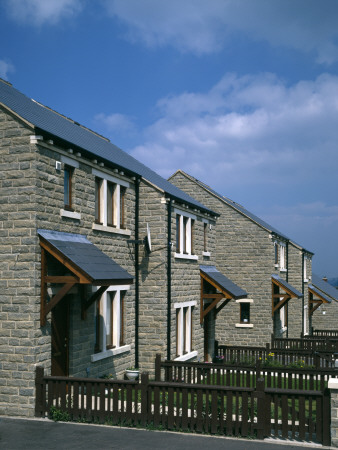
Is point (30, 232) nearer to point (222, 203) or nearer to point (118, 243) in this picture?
point (118, 243)

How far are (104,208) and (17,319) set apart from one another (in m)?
4.85

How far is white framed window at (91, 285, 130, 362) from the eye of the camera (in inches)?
614

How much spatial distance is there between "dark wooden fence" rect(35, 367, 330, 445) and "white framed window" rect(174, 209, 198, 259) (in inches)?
333

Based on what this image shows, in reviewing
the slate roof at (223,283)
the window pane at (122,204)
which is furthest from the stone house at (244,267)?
the window pane at (122,204)

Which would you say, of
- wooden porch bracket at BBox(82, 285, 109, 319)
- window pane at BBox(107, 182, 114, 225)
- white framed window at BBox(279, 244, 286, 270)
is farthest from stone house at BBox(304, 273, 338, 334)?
wooden porch bracket at BBox(82, 285, 109, 319)

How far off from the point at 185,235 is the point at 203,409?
10134 mm

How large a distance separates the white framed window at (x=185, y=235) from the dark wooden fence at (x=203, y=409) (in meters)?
8.45

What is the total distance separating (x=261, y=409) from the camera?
11180 millimetres

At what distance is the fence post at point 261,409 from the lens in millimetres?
11125

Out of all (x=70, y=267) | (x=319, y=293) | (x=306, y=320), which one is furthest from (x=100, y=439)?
(x=319, y=293)

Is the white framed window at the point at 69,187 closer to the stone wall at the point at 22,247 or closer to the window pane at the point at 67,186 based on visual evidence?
the window pane at the point at 67,186

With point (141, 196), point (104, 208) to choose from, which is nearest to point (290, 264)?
point (141, 196)

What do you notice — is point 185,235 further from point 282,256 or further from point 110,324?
point 282,256

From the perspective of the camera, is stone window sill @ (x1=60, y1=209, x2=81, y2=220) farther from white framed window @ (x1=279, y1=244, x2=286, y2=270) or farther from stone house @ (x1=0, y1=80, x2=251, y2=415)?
white framed window @ (x1=279, y1=244, x2=286, y2=270)
